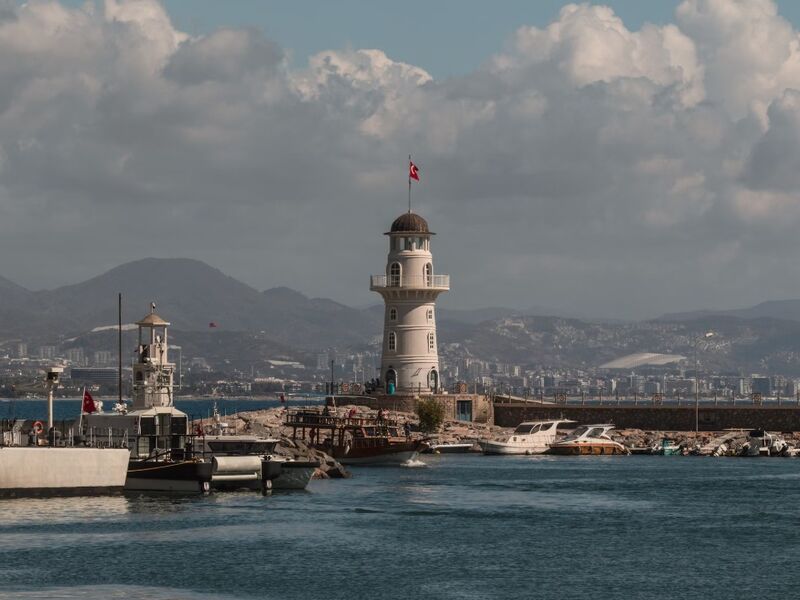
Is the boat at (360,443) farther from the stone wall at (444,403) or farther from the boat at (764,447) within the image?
the boat at (764,447)

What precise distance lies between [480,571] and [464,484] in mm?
31612

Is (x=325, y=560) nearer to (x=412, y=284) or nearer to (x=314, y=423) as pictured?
(x=314, y=423)

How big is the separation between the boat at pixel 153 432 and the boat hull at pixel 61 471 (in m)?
1.71

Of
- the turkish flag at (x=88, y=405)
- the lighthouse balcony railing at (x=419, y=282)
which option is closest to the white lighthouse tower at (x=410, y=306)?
the lighthouse balcony railing at (x=419, y=282)

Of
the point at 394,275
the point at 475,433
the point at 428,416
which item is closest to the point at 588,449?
the point at 475,433

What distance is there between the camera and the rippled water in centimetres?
4903

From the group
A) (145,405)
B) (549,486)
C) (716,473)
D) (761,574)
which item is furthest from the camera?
(716,473)

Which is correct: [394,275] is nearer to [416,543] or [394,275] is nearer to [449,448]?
[449,448]

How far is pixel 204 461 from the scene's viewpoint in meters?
72.2

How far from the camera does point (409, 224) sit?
11819 centimetres

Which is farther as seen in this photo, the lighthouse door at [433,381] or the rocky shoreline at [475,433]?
the lighthouse door at [433,381]

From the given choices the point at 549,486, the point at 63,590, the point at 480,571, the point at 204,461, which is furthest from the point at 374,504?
the point at 63,590

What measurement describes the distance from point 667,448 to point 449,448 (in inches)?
590

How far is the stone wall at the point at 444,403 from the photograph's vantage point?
117m
